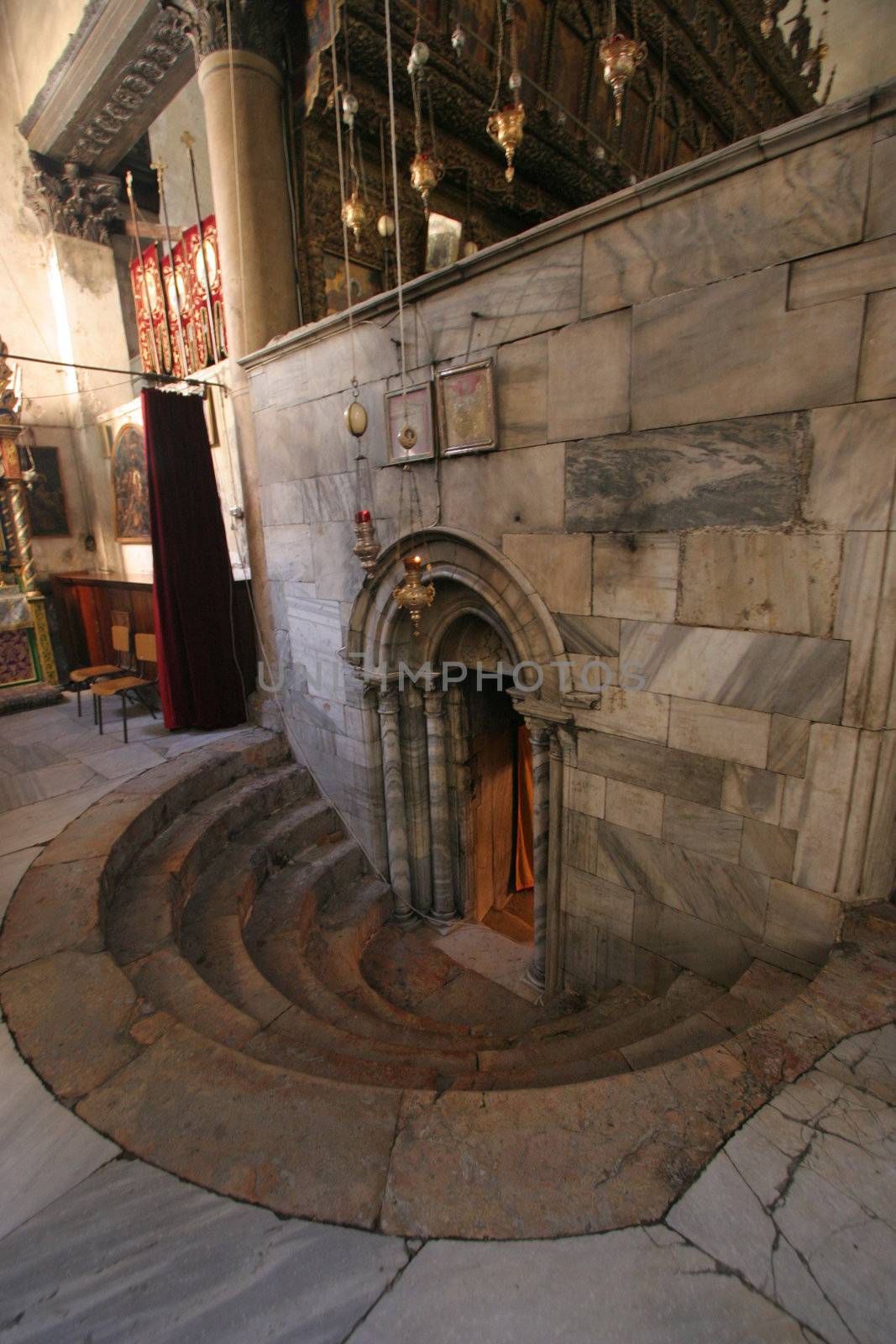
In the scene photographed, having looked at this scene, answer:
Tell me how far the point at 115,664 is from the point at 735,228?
23.5 ft

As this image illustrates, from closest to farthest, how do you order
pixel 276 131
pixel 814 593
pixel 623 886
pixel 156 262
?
1. pixel 814 593
2. pixel 623 886
3. pixel 276 131
4. pixel 156 262

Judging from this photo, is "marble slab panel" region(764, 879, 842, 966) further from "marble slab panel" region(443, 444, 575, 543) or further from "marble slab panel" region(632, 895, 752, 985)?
"marble slab panel" region(443, 444, 575, 543)

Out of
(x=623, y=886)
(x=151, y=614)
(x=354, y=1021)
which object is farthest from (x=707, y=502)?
(x=151, y=614)

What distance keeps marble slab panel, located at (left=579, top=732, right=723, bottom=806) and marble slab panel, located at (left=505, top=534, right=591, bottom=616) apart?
28.0 inches

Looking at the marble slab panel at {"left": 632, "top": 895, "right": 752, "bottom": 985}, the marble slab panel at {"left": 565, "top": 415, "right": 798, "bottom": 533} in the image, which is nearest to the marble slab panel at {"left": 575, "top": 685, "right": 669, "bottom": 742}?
the marble slab panel at {"left": 565, "top": 415, "right": 798, "bottom": 533}

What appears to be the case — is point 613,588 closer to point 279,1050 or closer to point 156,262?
point 279,1050

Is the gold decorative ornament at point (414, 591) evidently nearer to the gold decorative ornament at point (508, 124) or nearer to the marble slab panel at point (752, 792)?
the marble slab panel at point (752, 792)

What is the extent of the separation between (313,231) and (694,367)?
12.9ft

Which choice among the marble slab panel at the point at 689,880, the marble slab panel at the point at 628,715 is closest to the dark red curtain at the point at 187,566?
the marble slab panel at the point at 628,715

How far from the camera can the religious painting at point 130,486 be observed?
287 inches

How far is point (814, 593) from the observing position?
2.31 meters

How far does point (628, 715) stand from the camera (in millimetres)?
2957

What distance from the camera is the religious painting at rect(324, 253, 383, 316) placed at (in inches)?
196

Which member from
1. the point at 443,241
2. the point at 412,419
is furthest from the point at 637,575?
the point at 443,241
